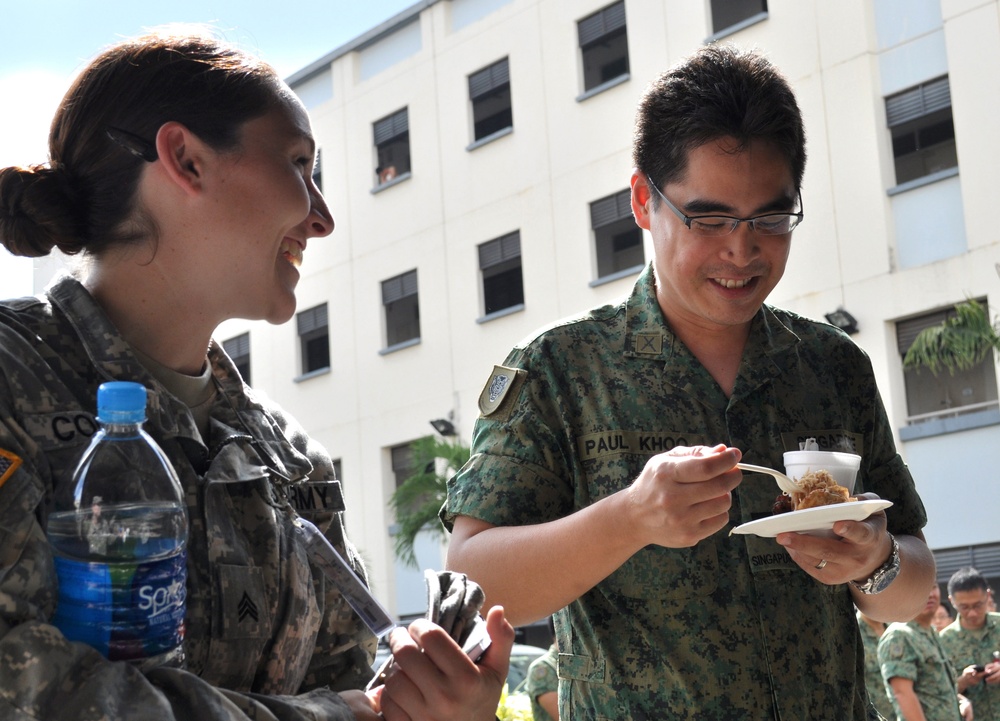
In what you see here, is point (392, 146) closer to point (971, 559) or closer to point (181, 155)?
point (971, 559)

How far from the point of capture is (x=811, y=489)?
2590 millimetres

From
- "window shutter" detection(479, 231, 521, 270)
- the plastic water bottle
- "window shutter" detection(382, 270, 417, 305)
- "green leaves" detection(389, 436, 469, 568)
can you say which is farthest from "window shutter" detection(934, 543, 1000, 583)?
the plastic water bottle

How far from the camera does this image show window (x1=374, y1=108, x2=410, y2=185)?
22.6m

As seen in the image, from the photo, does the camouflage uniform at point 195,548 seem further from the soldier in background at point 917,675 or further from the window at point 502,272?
the window at point 502,272

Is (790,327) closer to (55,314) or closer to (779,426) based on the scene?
(779,426)

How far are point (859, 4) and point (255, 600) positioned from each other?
1534cm

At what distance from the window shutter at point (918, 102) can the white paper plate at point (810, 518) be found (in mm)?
13519

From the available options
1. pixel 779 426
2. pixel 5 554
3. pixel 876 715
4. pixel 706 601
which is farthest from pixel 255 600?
pixel 876 715

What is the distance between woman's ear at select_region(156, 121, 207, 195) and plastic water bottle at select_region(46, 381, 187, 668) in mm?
450

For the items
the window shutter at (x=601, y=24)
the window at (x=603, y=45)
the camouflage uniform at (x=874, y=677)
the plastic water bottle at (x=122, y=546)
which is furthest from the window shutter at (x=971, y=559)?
the plastic water bottle at (x=122, y=546)

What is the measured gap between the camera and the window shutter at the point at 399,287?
71.7ft

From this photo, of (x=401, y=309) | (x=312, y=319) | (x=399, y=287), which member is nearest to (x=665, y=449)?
(x=399, y=287)

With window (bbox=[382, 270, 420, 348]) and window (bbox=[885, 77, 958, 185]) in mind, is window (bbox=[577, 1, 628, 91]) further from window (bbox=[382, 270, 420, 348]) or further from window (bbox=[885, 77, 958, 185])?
window (bbox=[885, 77, 958, 185])

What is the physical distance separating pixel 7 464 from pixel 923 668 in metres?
7.61
